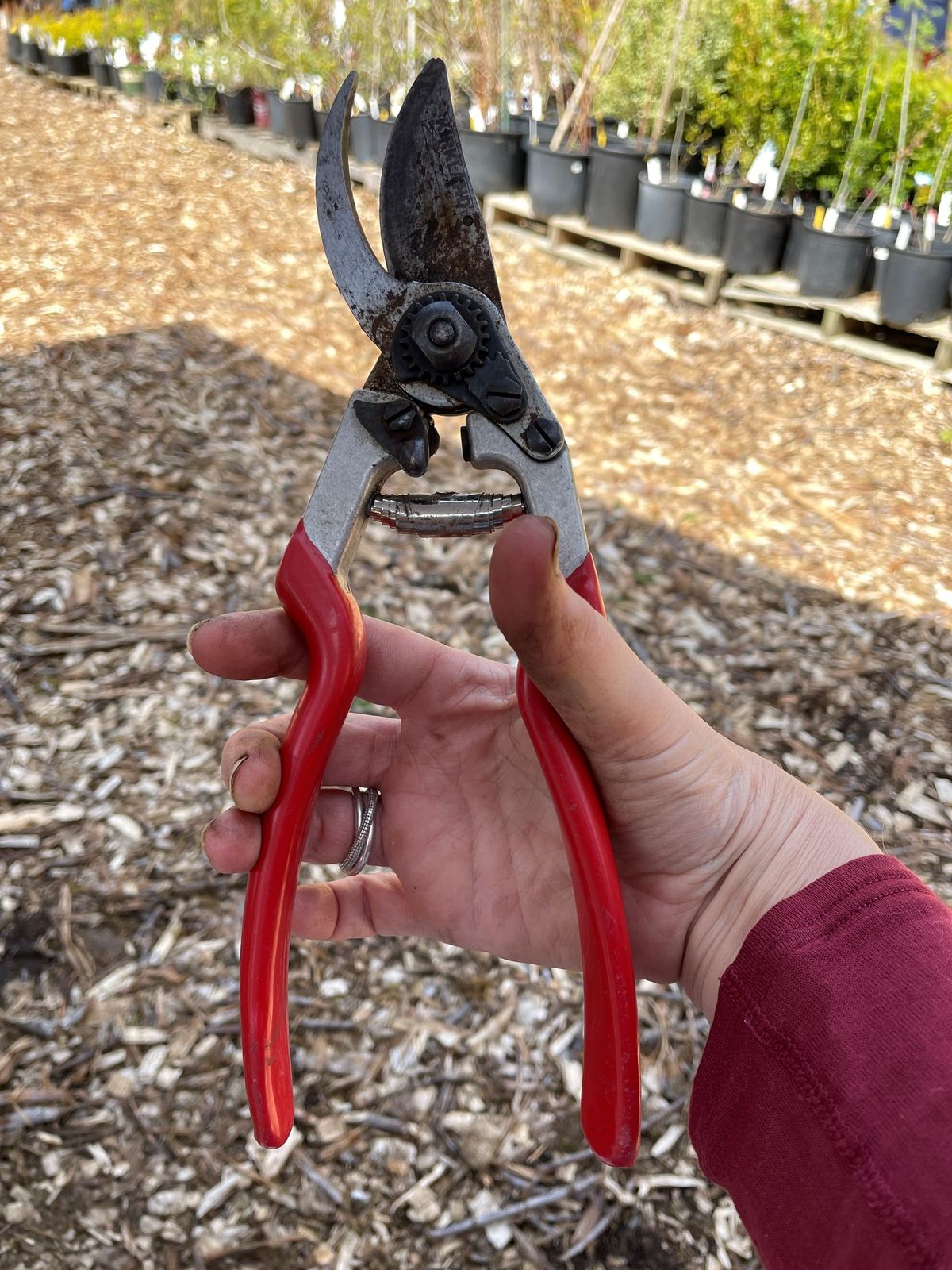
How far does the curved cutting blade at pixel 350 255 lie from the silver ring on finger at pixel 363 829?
2.16 feet

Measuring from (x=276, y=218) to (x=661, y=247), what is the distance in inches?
83.0

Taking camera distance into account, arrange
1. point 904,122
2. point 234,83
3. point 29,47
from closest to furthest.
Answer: point 904,122 → point 234,83 → point 29,47

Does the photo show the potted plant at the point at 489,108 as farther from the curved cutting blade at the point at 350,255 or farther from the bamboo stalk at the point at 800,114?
the curved cutting blade at the point at 350,255

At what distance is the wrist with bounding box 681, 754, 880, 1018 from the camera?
1.25 metres

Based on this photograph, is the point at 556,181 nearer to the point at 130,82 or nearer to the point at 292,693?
the point at 292,693

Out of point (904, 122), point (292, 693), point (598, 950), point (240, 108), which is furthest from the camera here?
point (240, 108)

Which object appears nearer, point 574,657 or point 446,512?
point 574,657

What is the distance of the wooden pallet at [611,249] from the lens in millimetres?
4895

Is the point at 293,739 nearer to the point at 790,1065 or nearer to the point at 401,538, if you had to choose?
the point at 790,1065

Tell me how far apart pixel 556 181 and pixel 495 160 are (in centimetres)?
47

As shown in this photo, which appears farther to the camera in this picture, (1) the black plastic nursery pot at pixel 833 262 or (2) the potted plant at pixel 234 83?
(2) the potted plant at pixel 234 83

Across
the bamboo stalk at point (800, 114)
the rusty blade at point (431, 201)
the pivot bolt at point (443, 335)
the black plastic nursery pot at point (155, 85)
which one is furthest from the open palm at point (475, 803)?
the black plastic nursery pot at point (155, 85)

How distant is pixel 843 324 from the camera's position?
4.66 meters

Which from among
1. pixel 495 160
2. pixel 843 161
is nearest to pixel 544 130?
pixel 495 160
